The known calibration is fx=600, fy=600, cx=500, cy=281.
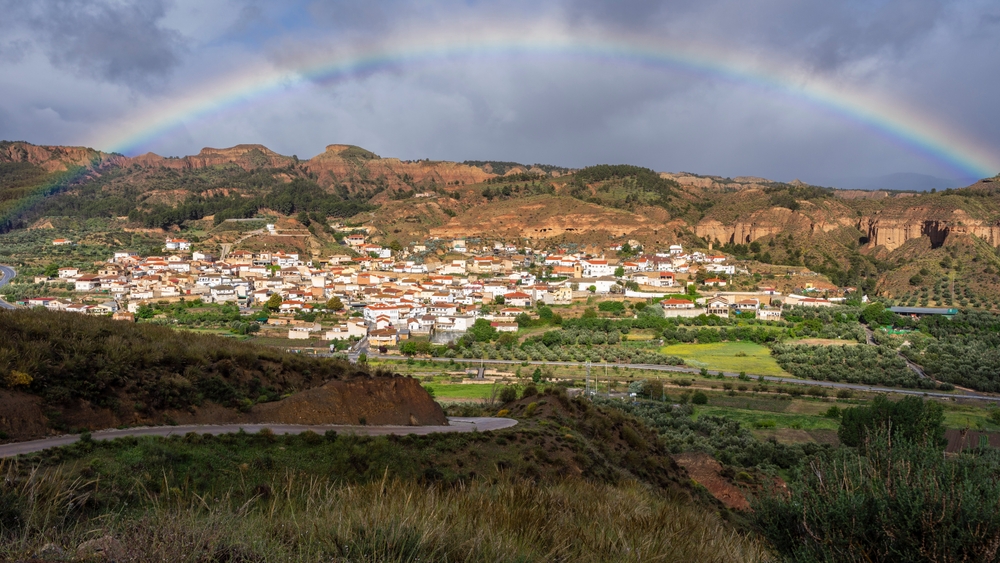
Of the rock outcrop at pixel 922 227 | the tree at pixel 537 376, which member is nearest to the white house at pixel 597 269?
the tree at pixel 537 376

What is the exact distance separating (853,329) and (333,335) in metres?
30.9

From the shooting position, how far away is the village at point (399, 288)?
37344 millimetres

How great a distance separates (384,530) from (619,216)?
68.9 m

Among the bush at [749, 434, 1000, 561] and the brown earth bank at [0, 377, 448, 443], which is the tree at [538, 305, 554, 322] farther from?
the bush at [749, 434, 1000, 561]

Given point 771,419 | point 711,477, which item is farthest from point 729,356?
point 711,477

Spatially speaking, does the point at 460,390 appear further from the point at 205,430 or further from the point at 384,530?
the point at 384,530

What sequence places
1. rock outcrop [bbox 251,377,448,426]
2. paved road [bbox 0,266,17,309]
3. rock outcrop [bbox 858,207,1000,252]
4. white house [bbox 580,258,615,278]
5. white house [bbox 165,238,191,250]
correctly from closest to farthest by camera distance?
rock outcrop [bbox 251,377,448,426]
paved road [bbox 0,266,17,309]
white house [bbox 580,258,615,278]
white house [bbox 165,238,191,250]
rock outcrop [bbox 858,207,1000,252]

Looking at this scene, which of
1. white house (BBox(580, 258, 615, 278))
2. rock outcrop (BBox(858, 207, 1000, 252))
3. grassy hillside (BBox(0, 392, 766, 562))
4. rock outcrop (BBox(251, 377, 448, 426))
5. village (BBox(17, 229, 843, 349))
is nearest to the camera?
grassy hillside (BBox(0, 392, 766, 562))

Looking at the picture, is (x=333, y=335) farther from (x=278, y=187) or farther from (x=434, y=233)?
(x=278, y=187)

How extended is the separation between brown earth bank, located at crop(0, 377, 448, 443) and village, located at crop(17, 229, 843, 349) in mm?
21559

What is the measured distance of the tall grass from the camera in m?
2.41

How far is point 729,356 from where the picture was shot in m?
32.3

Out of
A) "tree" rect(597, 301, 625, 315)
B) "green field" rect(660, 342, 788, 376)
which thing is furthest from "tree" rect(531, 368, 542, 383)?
"tree" rect(597, 301, 625, 315)

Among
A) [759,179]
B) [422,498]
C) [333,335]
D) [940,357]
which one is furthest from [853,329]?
[759,179]
